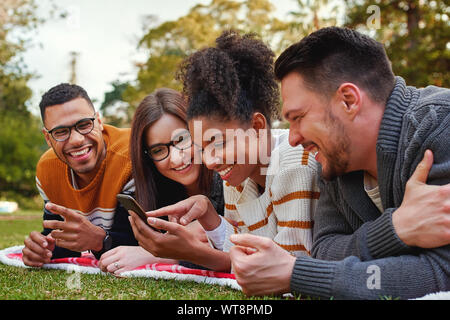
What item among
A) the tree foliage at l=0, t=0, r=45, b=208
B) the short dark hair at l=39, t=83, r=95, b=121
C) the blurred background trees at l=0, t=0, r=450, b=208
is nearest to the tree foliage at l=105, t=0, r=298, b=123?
the blurred background trees at l=0, t=0, r=450, b=208

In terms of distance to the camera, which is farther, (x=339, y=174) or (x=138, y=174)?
(x=138, y=174)

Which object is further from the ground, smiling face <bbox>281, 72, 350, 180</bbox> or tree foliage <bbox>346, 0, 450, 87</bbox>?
tree foliage <bbox>346, 0, 450, 87</bbox>

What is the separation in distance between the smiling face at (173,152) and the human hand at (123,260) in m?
0.62

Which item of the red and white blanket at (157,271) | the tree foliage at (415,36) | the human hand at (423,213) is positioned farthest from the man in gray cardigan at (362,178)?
the tree foliage at (415,36)

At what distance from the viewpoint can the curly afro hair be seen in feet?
9.48

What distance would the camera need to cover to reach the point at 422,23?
1215 cm

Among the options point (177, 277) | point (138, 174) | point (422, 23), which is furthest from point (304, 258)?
point (422, 23)

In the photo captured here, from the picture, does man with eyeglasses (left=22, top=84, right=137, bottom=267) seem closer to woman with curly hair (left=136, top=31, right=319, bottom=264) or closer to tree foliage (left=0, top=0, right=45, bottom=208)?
woman with curly hair (left=136, top=31, right=319, bottom=264)

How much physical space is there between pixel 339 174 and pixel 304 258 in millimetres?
520

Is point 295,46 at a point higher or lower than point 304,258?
higher

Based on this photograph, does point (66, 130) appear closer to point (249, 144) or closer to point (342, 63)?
point (249, 144)

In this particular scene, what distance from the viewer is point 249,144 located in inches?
117

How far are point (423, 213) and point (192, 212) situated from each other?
1593 mm
